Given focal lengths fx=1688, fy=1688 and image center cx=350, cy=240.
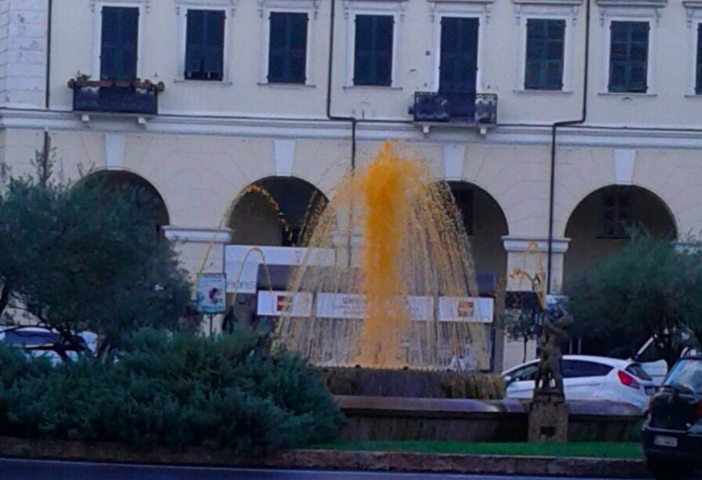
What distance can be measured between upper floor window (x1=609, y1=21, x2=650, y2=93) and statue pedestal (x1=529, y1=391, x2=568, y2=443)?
73.1 ft

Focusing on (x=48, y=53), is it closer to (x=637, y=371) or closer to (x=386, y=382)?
(x=637, y=371)

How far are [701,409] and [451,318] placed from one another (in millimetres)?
15700

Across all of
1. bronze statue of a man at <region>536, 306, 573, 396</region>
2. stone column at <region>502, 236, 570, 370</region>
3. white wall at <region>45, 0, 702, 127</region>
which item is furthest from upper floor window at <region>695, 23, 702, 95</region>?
bronze statue of a man at <region>536, 306, 573, 396</region>

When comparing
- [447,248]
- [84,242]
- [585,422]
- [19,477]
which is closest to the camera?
[19,477]

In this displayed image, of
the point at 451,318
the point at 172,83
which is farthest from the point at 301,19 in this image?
the point at 451,318

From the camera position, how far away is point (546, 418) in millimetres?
21703

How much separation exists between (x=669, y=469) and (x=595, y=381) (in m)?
13.1

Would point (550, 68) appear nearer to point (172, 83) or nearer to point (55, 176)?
point (172, 83)

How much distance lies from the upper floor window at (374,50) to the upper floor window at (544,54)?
3.54m

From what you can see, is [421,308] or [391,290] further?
[421,308]

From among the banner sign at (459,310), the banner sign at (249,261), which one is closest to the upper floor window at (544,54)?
the banner sign at (249,261)

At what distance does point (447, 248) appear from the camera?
106 feet

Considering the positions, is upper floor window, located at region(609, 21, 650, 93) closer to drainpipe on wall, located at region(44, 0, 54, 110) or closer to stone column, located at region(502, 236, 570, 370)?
stone column, located at region(502, 236, 570, 370)

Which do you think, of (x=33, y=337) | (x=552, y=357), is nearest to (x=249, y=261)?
(x=33, y=337)
